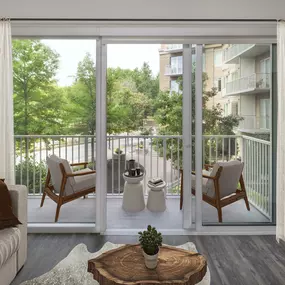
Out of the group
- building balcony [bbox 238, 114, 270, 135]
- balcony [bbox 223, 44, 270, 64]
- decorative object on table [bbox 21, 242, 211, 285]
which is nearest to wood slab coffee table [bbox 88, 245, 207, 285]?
decorative object on table [bbox 21, 242, 211, 285]

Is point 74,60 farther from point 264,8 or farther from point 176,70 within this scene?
point 264,8

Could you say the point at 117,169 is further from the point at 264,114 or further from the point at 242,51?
the point at 242,51

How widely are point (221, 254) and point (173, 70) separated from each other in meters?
2.13

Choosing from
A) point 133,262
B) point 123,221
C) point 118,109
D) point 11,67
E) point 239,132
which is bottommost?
point 123,221

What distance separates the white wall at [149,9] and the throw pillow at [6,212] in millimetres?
2003

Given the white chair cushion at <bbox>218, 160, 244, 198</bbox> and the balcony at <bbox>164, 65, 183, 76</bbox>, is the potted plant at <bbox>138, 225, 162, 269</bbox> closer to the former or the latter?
the white chair cushion at <bbox>218, 160, 244, 198</bbox>

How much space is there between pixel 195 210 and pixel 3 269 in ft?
7.15

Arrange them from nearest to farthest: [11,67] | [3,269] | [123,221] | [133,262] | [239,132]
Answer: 1. [133,262]
2. [3,269]
3. [11,67]
4. [239,132]
5. [123,221]

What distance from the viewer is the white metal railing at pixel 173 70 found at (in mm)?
3958

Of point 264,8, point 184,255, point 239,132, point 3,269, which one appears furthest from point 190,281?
point 264,8

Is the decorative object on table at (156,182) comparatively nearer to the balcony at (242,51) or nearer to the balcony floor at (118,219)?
the balcony floor at (118,219)

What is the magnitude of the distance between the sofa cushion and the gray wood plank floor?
366 millimetres

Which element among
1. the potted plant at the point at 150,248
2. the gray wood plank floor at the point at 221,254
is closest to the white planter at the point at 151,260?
the potted plant at the point at 150,248

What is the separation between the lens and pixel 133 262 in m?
2.19
